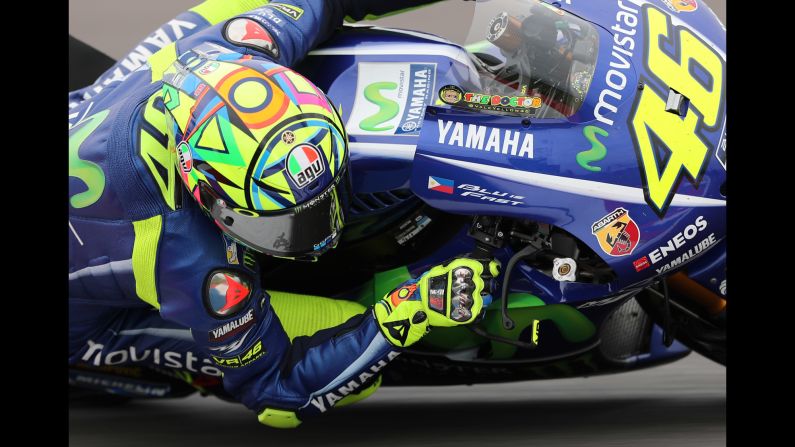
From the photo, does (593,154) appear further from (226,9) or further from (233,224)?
(226,9)

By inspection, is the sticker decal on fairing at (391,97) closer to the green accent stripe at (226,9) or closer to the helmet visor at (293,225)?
the helmet visor at (293,225)

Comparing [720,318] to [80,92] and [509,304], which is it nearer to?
[509,304]

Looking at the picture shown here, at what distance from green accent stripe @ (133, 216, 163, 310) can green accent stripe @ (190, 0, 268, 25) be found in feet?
4.01

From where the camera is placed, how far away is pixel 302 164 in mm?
3934

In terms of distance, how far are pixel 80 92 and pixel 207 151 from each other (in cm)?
159

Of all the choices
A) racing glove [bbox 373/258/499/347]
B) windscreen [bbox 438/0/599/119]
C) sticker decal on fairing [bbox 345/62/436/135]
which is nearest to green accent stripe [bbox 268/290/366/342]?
racing glove [bbox 373/258/499/347]

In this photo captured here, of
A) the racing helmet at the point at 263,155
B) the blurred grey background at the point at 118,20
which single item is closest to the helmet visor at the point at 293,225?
the racing helmet at the point at 263,155

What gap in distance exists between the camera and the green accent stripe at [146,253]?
425cm

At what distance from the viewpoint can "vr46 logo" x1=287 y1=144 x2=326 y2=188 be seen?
3.93 m

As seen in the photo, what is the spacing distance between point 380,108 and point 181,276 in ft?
3.12

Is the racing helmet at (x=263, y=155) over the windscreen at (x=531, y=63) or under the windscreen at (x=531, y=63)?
under

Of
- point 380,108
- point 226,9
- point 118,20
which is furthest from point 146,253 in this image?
point 118,20

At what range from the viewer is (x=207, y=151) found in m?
3.99

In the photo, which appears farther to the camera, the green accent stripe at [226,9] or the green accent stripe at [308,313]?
the green accent stripe at [226,9]
